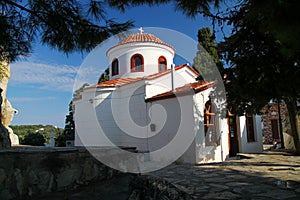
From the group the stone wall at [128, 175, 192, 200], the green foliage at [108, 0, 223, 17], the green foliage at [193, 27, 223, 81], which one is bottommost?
the stone wall at [128, 175, 192, 200]

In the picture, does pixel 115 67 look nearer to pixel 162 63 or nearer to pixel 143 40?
pixel 143 40

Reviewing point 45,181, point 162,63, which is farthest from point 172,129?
point 162,63

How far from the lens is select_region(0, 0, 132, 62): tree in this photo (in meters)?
4.00

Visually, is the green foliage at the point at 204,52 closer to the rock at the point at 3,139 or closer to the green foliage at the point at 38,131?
the rock at the point at 3,139

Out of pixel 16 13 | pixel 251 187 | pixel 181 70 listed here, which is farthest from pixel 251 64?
pixel 181 70

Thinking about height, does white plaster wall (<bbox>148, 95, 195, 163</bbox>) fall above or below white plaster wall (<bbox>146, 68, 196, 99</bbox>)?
below

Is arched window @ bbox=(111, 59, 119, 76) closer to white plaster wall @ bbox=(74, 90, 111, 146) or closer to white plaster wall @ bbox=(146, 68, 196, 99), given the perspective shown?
white plaster wall @ bbox=(74, 90, 111, 146)

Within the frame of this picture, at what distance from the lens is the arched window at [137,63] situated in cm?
1578

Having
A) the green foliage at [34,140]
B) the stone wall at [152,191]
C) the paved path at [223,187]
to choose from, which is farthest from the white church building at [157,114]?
the green foliage at [34,140]

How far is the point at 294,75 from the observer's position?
179 inches

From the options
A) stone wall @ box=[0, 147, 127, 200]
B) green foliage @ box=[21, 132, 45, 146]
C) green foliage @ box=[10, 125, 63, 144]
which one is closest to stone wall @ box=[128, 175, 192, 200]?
stone wall @ box=[0, 147, 127, 200]

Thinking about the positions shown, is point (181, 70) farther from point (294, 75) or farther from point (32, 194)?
point (32, 194)

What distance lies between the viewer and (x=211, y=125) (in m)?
10.3

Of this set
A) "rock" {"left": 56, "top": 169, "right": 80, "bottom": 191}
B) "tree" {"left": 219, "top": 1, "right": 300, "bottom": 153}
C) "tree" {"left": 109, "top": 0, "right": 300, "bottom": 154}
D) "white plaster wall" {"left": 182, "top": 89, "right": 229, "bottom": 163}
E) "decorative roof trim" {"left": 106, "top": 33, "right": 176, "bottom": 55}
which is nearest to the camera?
"rock" {"left": 56, "top": 169, "right": 80, "bottom": 191}
